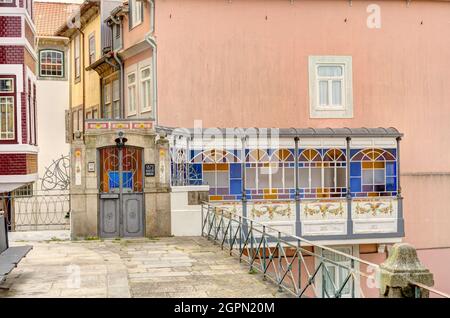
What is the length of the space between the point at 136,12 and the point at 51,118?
11.1m

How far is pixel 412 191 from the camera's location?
78.7ft

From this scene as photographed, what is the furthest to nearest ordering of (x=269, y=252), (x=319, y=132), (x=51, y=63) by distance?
(x=51, y=63) → (x=319, y=132) → (x=269, y=252)

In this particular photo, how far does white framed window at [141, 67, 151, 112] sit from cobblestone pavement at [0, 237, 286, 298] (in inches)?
272

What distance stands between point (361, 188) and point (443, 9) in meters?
7.25

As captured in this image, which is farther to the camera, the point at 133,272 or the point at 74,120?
the point at 74,120

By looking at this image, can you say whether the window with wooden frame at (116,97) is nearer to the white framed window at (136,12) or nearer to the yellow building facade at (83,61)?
the yellow building facade at (83,61)

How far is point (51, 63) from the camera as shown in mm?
33625

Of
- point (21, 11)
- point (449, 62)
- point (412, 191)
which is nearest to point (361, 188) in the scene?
point (412, 191)

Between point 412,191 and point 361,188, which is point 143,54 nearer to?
point 361,188

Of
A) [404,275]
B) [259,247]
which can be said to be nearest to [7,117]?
[259,247]

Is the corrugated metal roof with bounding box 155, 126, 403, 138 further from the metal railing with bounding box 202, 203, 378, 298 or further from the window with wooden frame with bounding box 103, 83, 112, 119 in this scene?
the window with wooden frame with bounding box 103, 83, 112, 119

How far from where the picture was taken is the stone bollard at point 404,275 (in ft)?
28.2

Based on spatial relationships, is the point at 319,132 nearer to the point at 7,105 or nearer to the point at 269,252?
the point at 269,252

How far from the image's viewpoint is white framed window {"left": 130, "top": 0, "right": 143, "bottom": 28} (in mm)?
23891
